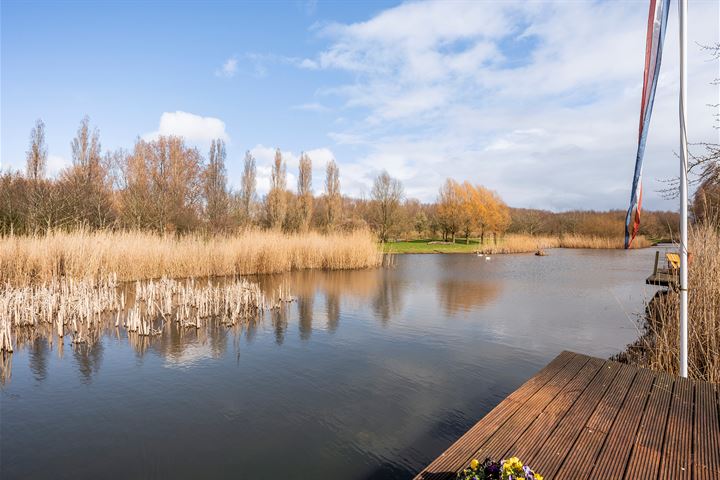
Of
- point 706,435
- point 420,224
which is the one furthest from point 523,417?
point 420,224

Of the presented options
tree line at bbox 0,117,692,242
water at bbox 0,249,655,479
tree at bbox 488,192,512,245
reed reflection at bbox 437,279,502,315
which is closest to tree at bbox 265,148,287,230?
tree line at bbox 0,117,692,242

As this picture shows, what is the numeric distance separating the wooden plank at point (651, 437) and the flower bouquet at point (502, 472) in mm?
837

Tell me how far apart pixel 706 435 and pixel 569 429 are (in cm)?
82

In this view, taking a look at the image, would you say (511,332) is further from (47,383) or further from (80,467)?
(47,383)

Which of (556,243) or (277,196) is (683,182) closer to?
(277,196)

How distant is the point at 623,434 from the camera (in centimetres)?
256

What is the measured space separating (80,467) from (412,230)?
151 feet

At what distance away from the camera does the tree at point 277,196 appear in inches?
1059

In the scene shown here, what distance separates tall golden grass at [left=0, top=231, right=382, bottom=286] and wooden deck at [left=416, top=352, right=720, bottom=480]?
11.0 metres

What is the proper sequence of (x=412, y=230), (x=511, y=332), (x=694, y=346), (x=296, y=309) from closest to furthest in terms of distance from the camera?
1. (x=694, y=346)
2. (x=511, y=332)
3. (x=296, y=309)
4. (x=412, y=230)

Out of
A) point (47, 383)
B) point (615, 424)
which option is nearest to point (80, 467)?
point (47, 383)

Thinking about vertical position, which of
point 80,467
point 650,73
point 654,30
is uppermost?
point 654,30

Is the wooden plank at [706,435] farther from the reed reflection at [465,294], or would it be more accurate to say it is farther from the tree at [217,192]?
the tree at [217,192]

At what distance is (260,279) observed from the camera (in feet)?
49.5
